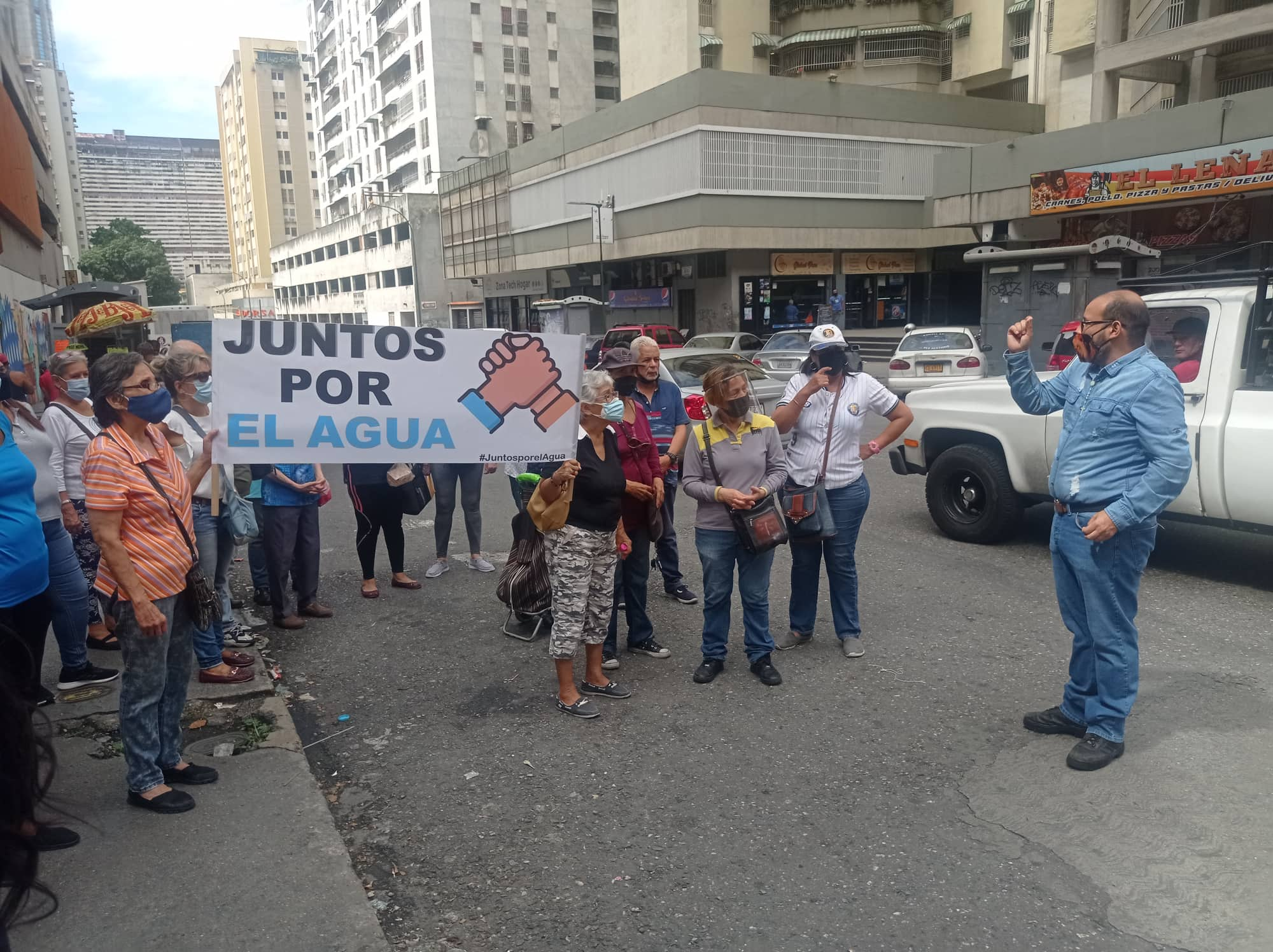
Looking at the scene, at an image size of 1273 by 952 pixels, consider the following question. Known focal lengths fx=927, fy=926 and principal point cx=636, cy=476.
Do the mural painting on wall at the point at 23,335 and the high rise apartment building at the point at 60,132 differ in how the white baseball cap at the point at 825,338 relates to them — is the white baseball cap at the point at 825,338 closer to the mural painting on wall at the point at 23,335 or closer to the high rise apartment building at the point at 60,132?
the mural painting on wall at the point at 23,335

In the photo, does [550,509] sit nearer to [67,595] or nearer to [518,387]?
[518,387]

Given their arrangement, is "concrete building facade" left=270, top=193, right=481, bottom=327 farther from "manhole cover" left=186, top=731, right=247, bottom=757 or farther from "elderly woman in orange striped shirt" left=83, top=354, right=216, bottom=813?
"elderly woman in orange striped shirt" left=83, top=354, right=216, bottom=813

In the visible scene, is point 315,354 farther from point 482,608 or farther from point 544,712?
point 482,608

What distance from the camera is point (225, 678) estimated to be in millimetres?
5156

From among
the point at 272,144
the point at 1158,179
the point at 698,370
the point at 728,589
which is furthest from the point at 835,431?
the point at 272,144

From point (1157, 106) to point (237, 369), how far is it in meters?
37.3

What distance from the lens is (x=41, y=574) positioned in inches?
149

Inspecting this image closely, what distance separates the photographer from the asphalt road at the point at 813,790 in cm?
310

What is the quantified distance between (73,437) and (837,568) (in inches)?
176

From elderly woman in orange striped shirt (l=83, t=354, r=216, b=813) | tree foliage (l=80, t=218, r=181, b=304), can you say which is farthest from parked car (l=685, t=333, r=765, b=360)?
tree foliage (l=80, t=218, r=181, b=304)

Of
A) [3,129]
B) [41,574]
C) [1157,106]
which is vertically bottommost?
[41,574]

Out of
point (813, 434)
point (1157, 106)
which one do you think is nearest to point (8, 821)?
point (813, 434)

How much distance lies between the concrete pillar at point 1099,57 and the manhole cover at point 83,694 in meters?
32.7

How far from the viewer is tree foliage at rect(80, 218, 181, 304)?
85.2 m
